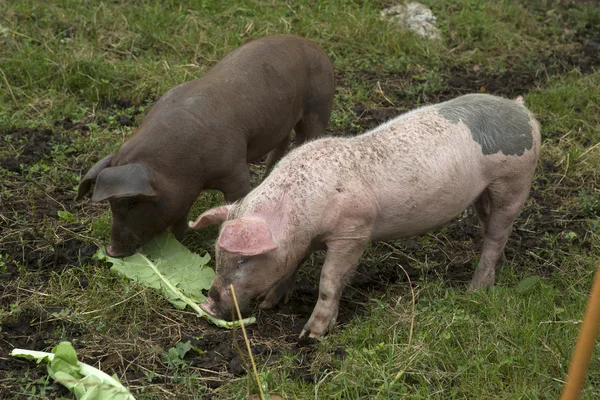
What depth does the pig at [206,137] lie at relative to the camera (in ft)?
16.7

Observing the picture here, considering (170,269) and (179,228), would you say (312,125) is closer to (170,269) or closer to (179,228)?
(179,228)

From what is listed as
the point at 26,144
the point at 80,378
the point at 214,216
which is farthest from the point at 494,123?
the point at 26,144

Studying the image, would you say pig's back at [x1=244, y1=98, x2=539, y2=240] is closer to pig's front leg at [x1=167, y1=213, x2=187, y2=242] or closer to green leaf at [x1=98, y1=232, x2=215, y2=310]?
green leaf at [x1=98, y1=232, x2=215, y2=310]

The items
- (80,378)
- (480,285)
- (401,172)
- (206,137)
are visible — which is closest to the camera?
(80,378)

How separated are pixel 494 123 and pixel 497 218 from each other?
0.61 metres

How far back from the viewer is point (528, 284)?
5.00 meters

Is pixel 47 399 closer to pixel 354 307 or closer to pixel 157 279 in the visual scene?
pixel 157 279

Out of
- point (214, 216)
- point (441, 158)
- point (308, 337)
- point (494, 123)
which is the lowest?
point (308, 337)

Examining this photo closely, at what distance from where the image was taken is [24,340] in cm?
450

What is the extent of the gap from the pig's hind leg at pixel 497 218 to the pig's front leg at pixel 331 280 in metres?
0.90

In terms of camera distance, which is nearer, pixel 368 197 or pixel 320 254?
pixel 368 197

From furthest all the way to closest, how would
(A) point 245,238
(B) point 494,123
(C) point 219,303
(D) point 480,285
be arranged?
(D) point 480,285 < (B) point 494,123 < (C) point 219,303 < (A) point 245,238

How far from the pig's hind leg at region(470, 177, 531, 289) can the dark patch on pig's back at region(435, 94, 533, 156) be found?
0.23 metres

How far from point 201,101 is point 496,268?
2.24 metres
